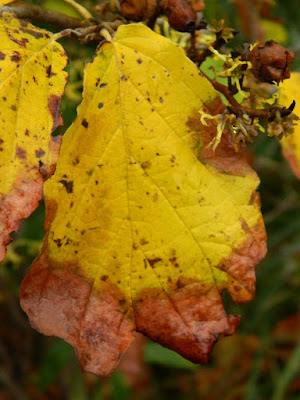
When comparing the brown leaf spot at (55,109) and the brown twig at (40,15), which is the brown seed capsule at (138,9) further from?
the brown leaf spot at (55,109)

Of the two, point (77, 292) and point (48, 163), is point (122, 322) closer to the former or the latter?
point (77, 292)

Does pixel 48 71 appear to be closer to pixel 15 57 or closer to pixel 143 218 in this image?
pixel 15 57

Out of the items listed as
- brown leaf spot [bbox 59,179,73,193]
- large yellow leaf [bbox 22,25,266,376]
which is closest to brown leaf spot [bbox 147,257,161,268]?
large yellow leaf [bbox 22,25,266,376]

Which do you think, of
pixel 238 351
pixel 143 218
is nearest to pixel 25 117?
pixel 143 218

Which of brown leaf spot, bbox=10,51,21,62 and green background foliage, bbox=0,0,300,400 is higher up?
brown leaf spot, bbox=10,51,21,62

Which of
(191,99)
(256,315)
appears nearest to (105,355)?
(191,99)

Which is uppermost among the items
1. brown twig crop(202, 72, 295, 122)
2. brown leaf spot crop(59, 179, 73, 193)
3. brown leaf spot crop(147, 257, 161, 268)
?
brown twig crop(202, 72, 295, 122)

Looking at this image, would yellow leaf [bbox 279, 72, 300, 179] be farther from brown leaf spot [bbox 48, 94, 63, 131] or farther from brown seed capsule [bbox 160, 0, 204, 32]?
brown leaf spot [bbox 48, 94, 63, 131]

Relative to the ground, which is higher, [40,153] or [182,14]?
[182,14]
